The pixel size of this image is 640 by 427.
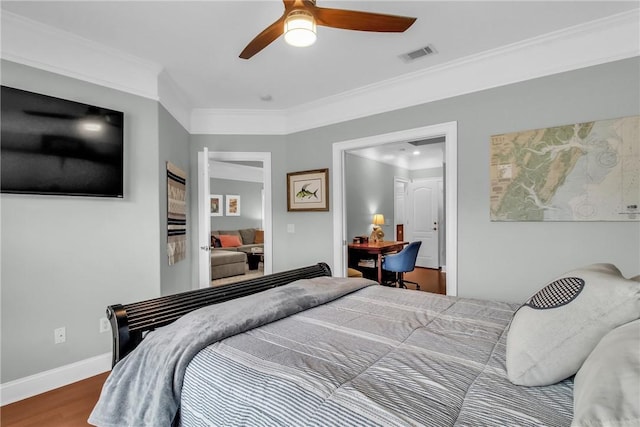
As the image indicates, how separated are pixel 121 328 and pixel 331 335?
948 mm

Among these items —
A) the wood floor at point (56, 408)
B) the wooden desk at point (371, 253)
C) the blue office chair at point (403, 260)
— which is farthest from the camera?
the wooden desk at point (371, 253)

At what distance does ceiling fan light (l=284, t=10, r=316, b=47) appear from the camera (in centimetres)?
156

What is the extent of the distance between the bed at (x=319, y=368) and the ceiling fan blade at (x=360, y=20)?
4.94 feet

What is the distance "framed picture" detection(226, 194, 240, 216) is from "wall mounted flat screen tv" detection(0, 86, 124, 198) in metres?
5.20

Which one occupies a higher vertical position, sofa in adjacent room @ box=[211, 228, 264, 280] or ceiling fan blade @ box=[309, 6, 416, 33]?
ceiling fan blade @ box=[309, 6, 416, 33]

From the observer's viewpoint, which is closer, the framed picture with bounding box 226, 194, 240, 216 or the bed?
the bed

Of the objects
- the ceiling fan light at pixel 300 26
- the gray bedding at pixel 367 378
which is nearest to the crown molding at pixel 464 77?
the ceiling fan light at pixel 300 26

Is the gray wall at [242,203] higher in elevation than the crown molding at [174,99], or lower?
lower

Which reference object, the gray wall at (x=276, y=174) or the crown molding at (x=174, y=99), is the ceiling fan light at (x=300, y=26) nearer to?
the crown molding at (x=174, y=99)

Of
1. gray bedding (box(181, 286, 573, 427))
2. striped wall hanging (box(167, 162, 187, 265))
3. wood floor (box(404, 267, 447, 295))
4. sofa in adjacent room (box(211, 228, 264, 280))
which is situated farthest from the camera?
sofa in adjacent room (box(211, 228, 264, 280))

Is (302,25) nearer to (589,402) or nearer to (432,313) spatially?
(432,313)

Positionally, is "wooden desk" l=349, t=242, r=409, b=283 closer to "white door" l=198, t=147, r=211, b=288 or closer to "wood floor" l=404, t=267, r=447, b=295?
"wood floor" l=404, t=267, r=447, b=295

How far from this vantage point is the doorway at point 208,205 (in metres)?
3.34

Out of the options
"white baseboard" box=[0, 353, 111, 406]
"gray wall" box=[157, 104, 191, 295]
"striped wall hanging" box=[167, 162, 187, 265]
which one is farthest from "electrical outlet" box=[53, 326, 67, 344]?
"striped wall hanging" box=[167, 162, 187, 265]
